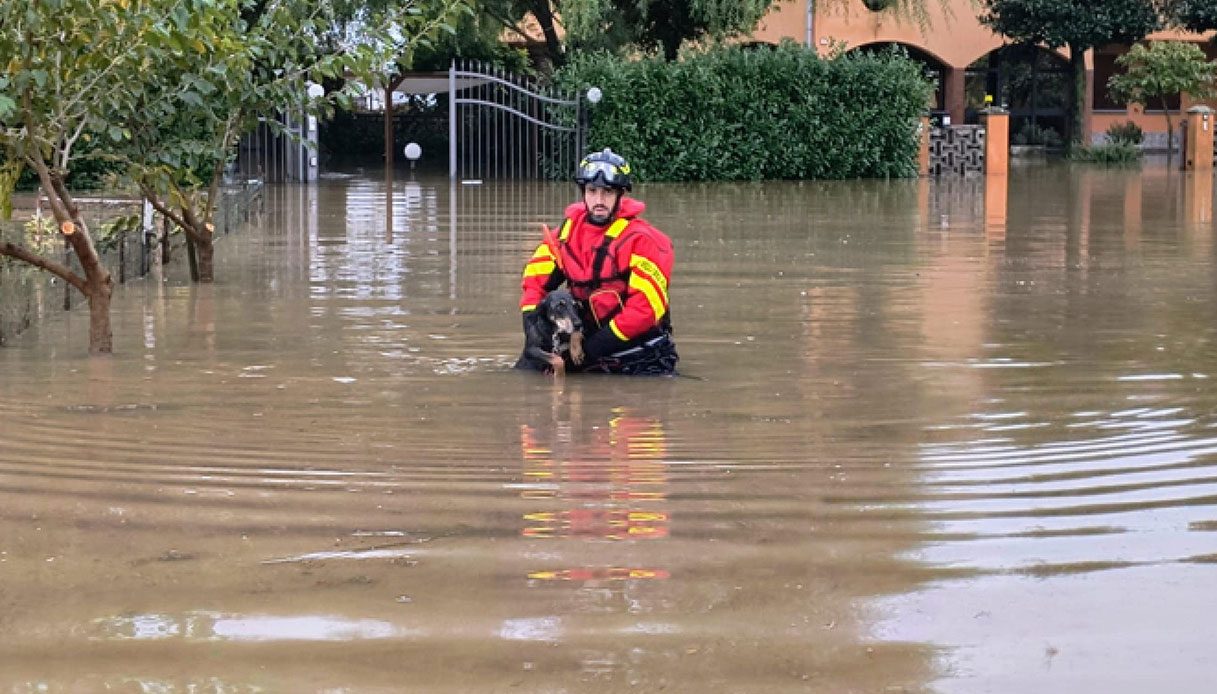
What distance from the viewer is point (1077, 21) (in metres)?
38.5

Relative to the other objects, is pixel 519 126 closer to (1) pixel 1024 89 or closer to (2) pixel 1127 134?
(2) pixel 1127 134

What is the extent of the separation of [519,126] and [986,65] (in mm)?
21294

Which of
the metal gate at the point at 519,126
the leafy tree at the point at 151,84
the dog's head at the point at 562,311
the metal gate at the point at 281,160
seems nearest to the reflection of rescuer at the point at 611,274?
the dog's head at the point at 562,311

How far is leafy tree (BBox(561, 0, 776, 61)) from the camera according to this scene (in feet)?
91.0

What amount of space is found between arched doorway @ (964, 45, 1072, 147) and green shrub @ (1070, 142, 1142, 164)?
8.11m

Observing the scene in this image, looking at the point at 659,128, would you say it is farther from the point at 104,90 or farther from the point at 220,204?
the point at 104,90

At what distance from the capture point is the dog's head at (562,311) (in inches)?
344

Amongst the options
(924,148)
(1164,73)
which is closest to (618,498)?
(924,148)

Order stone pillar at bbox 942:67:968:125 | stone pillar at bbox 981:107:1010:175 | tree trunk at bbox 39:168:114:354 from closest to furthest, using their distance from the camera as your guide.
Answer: tree trunk at bbox 39:168:114:354 < stone pillar at bbox 981:107:1010:175 < stone pillar at bbox 942:67:968:125

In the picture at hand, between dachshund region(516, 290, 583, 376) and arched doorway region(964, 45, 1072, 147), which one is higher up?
arched doorway region(964, 45, 1072, 147)

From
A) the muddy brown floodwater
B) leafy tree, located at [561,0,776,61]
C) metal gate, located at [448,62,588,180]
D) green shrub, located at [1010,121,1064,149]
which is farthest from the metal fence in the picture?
green shrub, located at [1010,121,1064,149]

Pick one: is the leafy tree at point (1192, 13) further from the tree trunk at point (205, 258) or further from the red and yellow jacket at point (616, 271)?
the red and yellow jacket at point (616, 271)

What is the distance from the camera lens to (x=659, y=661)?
173 inches

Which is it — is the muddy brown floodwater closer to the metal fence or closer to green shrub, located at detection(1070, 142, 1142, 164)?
the metal fence
